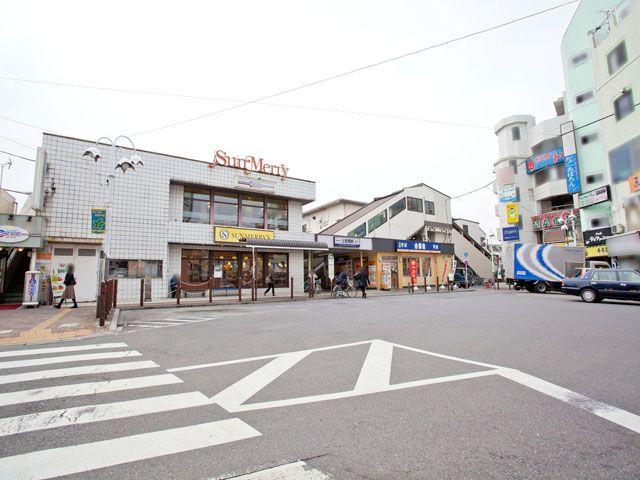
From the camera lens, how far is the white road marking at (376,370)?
4.38 m

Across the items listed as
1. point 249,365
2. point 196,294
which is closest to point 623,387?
point 249,365

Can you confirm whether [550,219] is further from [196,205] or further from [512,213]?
[196,205]

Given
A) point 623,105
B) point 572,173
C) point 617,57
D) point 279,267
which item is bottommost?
point 279,267

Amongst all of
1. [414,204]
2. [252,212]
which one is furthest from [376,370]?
[414,204]

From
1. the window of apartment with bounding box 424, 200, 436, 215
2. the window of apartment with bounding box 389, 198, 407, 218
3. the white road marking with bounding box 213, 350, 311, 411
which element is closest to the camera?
the white road marking with bounding box 213, 350, 311, 411

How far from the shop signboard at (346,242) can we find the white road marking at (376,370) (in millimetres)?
18890

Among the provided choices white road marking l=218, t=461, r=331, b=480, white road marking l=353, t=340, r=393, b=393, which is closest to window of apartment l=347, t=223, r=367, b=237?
white road marking l=353, t=340, r=393, b=393

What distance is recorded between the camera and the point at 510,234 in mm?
36844

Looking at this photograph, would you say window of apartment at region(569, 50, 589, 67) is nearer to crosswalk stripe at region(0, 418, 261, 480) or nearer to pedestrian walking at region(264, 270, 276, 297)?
pedestrian walking at region(264, 270, 276, 297)

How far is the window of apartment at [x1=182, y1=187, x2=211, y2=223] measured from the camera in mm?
20797

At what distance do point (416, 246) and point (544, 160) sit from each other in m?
16.5

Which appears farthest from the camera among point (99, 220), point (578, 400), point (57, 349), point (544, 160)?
point (544, 160)

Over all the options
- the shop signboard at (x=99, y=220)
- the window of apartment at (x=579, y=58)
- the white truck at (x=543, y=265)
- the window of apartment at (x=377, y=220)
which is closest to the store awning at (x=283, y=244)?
the shop signboard at (x=99, y=220)

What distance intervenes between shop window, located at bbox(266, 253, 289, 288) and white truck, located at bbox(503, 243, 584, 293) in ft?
55.9
